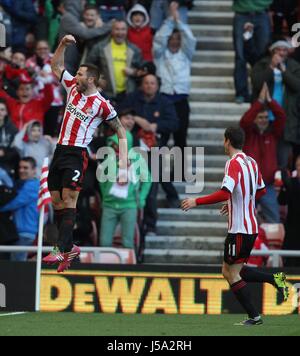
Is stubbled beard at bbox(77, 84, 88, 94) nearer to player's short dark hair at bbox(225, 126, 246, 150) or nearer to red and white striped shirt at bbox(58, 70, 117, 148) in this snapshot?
red and white striped shirt at bbox(58, 70, 117, 148)

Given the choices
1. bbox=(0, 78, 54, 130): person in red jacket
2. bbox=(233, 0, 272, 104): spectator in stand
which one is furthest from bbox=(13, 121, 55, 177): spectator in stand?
bbox=(233, 0, 272, 104): spectator in stand

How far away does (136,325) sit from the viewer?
559 inches

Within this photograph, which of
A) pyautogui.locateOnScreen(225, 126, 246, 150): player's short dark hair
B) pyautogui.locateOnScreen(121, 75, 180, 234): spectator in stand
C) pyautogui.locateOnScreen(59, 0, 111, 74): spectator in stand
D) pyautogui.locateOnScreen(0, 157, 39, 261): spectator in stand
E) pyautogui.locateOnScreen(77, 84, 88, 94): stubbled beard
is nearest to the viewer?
pyautogui.locateOnScreen(225, 126, 246, 150): player's short dark hair

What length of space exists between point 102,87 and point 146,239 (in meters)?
2.52

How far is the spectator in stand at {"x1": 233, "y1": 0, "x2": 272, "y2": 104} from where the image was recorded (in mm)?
Result: 21250

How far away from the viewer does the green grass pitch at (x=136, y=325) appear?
1315 cm

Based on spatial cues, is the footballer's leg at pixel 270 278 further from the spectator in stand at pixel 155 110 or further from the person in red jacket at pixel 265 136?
the spectator in stand at pixel 155 110

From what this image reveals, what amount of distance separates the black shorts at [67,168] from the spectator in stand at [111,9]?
6888 mm

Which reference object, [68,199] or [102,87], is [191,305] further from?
[102,87]

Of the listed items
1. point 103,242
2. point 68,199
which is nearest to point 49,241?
point 103,242

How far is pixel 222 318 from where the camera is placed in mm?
15336

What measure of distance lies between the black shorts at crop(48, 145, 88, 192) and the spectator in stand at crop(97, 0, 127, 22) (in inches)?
271

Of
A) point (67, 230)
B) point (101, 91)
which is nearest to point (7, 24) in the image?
point (101, 91)
